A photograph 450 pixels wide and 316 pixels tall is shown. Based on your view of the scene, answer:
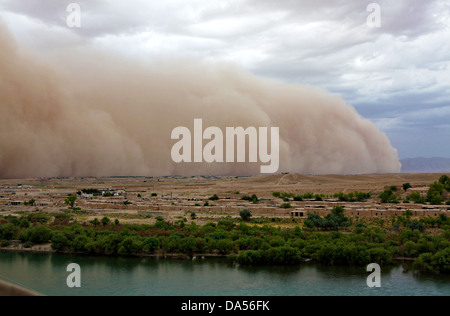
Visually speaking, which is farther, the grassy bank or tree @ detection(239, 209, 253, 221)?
tree @ detection(239, 209, 253, 221)

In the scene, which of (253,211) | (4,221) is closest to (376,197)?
(253,211)

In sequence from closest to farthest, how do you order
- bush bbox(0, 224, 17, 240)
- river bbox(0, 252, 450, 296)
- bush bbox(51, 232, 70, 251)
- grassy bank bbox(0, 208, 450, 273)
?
river bbox(0, 252, 450, 296), grassy bank bbox(0, 208, 450, 273), bush bbox(51, 232, 70, 251), bush bbox(0, 224, 17, 240)

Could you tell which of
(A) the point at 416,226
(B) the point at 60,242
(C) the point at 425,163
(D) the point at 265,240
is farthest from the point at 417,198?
(C) the point at 425,163

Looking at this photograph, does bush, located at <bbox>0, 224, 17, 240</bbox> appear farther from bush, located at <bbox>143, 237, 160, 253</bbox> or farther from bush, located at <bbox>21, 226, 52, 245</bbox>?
bush, located at <bbox>143, 237, 160, 253</bbox>

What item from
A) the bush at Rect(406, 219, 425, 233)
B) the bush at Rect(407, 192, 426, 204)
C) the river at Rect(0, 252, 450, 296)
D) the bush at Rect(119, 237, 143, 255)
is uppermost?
the bush at Rect(407, 192, 426, 204)

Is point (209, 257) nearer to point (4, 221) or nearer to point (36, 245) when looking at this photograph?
point (36, 245)

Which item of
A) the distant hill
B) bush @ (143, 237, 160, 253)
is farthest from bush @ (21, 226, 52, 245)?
the distant hill

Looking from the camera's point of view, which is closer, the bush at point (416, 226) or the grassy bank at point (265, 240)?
the grassy bank at point (265, 240)

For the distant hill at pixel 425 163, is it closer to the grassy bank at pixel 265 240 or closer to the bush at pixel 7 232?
the grassy bank at pixel 265 240

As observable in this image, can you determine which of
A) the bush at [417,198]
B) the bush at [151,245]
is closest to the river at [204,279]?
the bush at [151,245]

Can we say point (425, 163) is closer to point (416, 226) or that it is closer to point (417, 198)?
point (417, 198)
